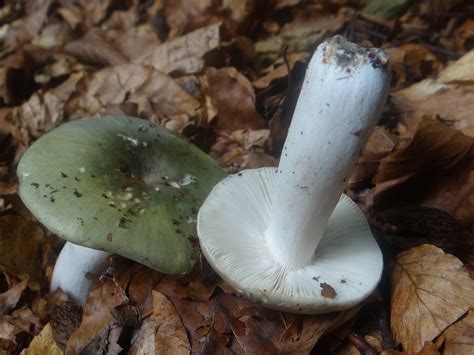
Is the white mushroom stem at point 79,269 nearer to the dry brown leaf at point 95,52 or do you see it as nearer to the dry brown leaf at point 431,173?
the dry brown leaf at point 431,173

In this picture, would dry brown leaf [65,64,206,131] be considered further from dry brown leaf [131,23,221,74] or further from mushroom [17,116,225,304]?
mushroom [17,116,225,304]

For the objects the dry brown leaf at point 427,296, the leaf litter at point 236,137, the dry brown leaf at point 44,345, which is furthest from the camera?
the dry brown leaf at point 44,345

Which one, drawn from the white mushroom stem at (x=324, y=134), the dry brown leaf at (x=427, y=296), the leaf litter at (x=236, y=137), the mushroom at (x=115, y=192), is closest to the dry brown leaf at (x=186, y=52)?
the leaf litter at (x=236, y=137)

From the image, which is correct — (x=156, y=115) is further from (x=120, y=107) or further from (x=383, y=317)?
(x=383, y=317)

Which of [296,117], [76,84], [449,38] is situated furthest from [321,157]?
[449,38]

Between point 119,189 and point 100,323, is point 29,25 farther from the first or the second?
point 100,323

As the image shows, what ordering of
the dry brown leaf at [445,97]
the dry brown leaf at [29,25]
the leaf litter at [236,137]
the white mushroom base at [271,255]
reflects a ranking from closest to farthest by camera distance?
the white mushroom base at [271,255], the leaf litter at [236,137], the dry brown leaf at [445,97], the dry brown leaf at [29,25]

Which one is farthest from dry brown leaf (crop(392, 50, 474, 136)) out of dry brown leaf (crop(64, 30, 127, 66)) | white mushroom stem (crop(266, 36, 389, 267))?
dry brown leaf (crop(64, 30, 127, 66))
